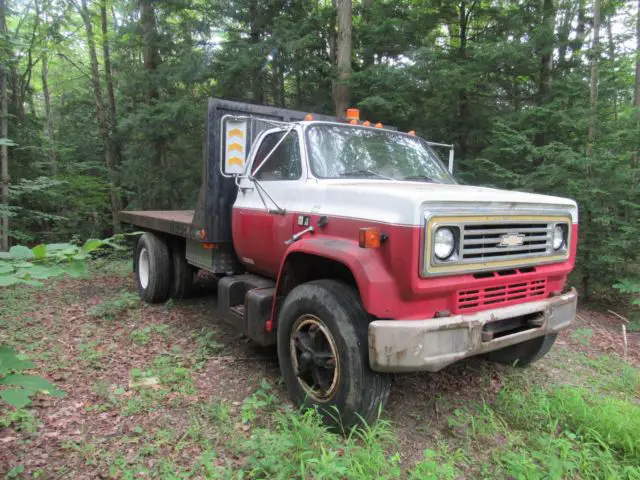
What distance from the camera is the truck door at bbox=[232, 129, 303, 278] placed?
12.3ft

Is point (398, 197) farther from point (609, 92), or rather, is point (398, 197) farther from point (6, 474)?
point (609, 92)

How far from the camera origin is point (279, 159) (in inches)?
161

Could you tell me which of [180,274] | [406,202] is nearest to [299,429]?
[406,202]

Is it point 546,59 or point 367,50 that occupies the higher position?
point 367,50

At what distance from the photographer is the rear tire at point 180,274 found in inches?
242

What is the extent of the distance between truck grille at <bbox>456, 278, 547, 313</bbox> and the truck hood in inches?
20.4

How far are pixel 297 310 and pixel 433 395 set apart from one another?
138cm

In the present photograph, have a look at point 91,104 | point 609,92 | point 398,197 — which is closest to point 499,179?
point 609,92

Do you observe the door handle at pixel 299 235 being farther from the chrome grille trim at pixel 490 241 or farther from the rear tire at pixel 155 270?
the rear tire at pixel 155 270

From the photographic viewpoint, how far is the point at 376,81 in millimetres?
8766

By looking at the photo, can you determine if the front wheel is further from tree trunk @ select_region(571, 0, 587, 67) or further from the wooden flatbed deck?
tree trunk @ select_region(571, 0, 587, 67)

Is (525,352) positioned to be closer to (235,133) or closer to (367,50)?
(235,133)

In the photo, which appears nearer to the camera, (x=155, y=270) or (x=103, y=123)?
(x=155, y=270)

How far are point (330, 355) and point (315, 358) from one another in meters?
0.14
